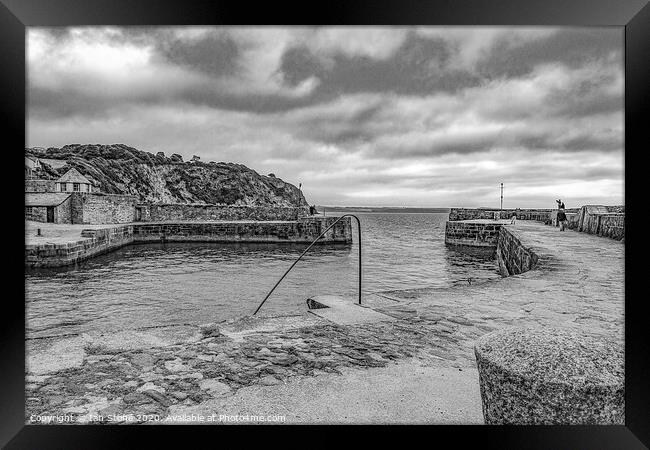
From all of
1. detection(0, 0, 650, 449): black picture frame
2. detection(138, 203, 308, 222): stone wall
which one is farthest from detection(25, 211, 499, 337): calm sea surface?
detection(138, 203, 308, 222): stone wall

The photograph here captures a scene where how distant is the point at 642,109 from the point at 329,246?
27702 mm

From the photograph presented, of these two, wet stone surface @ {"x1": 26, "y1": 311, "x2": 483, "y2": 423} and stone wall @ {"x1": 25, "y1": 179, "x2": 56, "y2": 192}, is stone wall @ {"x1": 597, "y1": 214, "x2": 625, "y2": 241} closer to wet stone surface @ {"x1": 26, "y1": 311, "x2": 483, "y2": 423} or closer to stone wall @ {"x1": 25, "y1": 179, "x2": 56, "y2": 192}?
wet stone surface @ {"x1": 26, "y1": 311, "x2": 483, "y2": 423}

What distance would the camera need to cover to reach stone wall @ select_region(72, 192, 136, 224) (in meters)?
28.0

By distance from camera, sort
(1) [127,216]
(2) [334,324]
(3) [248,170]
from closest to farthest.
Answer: (2) [334,324] → (1) [127,216] → (3) [248,170]

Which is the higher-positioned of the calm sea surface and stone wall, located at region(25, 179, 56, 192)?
stone wall, located at region(25, 179, 56, 192)

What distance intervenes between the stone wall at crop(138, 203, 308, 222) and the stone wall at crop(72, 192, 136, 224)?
9.54 feet

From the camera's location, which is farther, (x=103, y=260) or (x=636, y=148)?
(x=103, y=260)

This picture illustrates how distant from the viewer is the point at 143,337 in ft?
13.5

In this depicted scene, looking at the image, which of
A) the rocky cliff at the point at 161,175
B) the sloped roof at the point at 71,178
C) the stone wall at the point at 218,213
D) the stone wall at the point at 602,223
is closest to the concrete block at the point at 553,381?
the stone wall at the point at 602,223

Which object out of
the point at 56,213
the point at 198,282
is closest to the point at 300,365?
the point at 198,282

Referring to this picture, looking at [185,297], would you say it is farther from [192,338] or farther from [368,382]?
[368,382]

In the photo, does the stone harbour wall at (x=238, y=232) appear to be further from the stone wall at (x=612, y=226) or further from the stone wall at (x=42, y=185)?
the stone wall at (x=612, y=226)

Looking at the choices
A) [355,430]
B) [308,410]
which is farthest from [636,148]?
[308,410]
